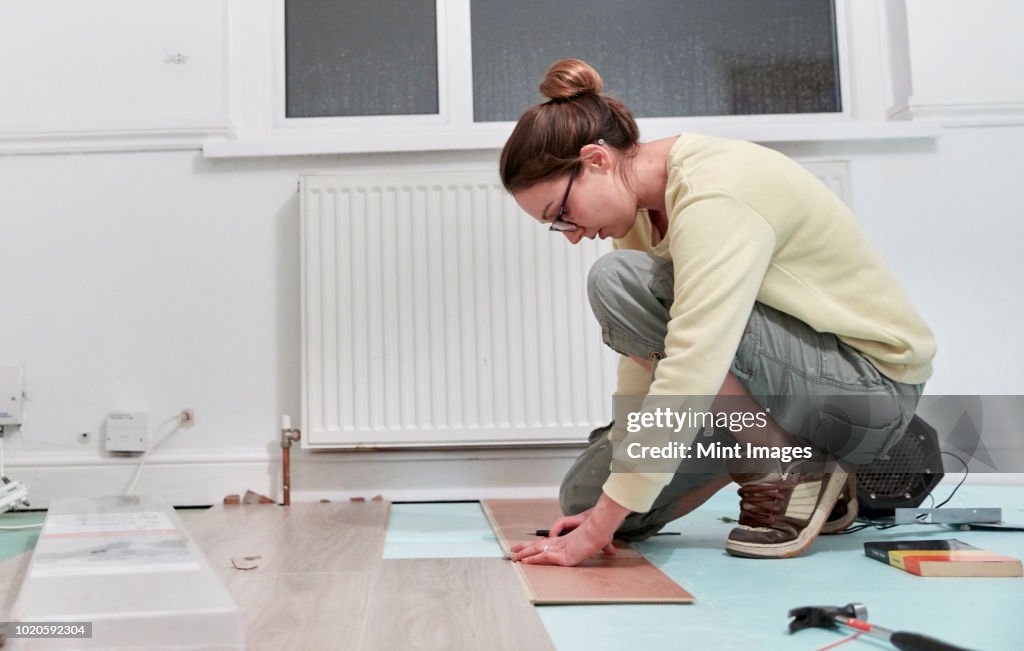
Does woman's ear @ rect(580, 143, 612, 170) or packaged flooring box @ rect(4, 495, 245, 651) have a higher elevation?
woman's ear @ rect(580, 143, 612, 170)

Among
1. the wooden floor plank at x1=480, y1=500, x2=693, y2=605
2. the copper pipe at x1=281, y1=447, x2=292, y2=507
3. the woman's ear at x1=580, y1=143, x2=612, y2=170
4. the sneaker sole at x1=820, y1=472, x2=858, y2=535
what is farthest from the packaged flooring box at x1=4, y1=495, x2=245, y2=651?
the sneaker sole at x1=820, y1=472, x2=858, y2=535

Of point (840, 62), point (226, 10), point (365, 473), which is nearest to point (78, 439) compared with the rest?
point (365, 473)

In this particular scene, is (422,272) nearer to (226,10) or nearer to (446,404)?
(446,404)

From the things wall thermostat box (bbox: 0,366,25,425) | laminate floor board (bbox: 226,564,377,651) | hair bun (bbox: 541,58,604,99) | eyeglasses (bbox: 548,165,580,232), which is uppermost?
hair bun (bbox: 541,58,604,99)

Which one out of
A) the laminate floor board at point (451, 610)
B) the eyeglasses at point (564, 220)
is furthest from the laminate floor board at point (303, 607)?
the eyeglasses at point (564, 220)

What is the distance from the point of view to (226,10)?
2.21 m

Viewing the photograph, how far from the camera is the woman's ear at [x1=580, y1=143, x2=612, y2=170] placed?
4.07ft

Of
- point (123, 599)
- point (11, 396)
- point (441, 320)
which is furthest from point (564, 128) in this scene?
point (11, 396)

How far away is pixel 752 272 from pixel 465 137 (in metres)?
1.23

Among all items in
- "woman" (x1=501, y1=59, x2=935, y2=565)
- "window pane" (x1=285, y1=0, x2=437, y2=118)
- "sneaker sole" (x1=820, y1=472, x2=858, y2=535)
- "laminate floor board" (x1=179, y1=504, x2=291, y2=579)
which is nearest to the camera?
"woman" (x1=501, y1=59, x2=935, y2=565)

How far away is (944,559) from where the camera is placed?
3.81 feet

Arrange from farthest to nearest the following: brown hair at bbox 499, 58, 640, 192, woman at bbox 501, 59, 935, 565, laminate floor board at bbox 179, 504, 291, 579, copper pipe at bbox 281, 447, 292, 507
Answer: copper pipe at bbox 281, 447, 292, 507 → laminate floor board at bbox 179, 504, 291, 579 → brown hair at bbox 499, 58, 640, 192 → woman at bbox 501, 59, 935, 565

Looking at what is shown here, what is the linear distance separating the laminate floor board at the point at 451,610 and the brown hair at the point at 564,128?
0.56 m

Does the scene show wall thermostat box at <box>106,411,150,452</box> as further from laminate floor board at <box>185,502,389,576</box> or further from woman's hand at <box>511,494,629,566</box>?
woman's hand at <box>511,494,629,566</box>
